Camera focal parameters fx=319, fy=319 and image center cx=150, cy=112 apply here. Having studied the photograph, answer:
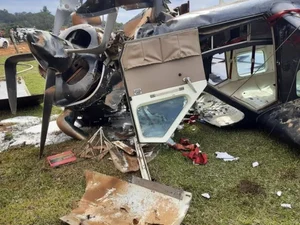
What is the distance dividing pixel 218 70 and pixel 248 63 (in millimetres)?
664

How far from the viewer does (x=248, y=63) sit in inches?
260

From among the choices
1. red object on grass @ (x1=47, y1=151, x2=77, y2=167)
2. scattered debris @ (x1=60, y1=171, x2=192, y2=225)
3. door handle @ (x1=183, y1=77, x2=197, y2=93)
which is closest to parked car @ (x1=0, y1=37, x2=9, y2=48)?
red object on grass @ (x1=47, y1=151, x2=77, y2=167)

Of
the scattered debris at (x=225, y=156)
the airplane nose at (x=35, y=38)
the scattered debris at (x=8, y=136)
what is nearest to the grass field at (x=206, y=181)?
the scattered debris at (x=225, y=156)

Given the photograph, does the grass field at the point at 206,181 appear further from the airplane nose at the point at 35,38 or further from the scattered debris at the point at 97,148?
the airplane nose at the point at 35,38

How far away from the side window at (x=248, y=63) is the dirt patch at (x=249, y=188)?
2.98 metres

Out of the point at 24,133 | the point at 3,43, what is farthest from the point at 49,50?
the point at 3,43

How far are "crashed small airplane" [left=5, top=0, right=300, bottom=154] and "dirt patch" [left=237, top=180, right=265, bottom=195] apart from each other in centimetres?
113

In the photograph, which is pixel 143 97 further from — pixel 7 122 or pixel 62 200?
pixel 7 122

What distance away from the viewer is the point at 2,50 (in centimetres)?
2977

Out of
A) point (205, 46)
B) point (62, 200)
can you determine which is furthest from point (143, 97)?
point (62, 200)

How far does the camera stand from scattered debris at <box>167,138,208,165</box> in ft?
16.5

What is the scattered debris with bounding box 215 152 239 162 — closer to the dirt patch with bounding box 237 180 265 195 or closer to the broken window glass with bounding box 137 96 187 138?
the dirt patch with bounding box 237 180 265 195

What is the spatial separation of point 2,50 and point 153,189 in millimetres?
29968

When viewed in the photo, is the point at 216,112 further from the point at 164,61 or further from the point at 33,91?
the point at 33,91
